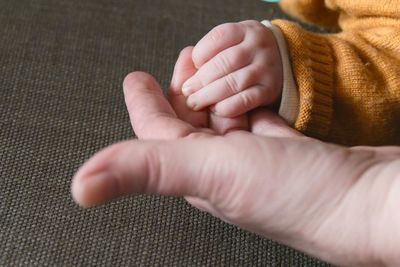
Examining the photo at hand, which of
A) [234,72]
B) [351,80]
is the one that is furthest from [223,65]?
[351,80]

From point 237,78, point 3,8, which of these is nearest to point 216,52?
point 237,78

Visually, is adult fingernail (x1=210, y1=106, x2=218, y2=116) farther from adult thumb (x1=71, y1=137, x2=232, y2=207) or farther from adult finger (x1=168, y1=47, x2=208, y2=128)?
adult thumb (x1=71, y1=137, x2=232, y2=207)

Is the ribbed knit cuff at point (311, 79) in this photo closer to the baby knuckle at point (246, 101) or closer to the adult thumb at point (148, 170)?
the baby knuckle at point (246, 101)

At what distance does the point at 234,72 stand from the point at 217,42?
0.03 m

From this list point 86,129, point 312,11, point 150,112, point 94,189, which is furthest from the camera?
point 312,11

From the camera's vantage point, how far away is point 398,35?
0.59 meters

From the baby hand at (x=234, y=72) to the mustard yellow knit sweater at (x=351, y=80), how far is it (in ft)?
0.09

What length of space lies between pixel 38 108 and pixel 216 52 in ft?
0.71

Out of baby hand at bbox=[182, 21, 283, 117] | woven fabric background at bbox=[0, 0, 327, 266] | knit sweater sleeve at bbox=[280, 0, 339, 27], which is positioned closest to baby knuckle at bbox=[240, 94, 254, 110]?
baby hand at bbox=[182, 21, 283, 117]

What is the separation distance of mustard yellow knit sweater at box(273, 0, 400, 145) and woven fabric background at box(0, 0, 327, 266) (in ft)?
0.43

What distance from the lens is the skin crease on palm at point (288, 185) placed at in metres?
0.37

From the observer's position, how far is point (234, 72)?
52cm

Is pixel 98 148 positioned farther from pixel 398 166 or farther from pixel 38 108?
pixel 398 166

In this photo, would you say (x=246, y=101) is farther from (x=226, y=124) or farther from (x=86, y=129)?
(x=86, y=129)
